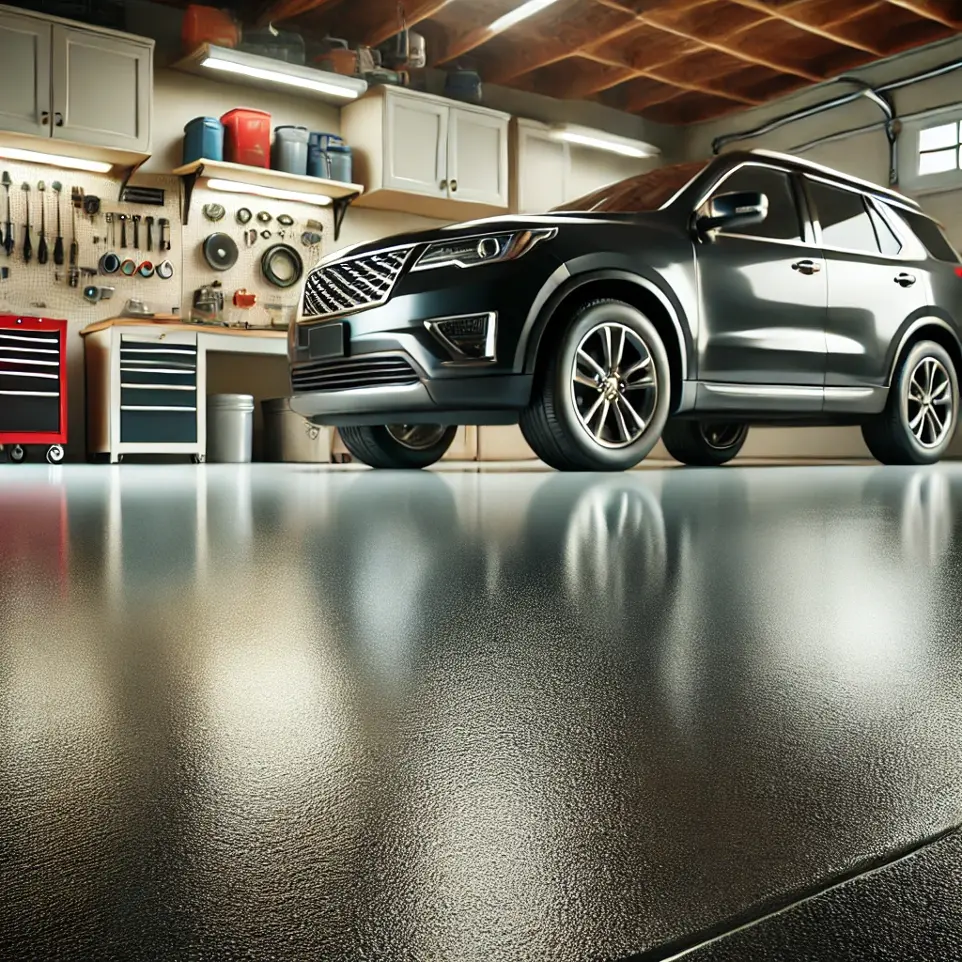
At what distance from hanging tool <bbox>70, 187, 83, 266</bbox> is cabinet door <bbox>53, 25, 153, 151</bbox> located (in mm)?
668

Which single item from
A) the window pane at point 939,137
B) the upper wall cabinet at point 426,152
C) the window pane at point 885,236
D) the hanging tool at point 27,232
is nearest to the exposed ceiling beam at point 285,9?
the upper wall cabinet at point 426,152

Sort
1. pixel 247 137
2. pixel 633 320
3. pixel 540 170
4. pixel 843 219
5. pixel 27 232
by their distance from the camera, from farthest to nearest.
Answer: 1. pixel 540 170
2. pixel 247 137
3. pixel 27 232
4. pixel 843 219
5. pixel 633 320

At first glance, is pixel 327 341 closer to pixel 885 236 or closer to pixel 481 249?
pixel 481 249

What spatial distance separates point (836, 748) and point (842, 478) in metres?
3.86

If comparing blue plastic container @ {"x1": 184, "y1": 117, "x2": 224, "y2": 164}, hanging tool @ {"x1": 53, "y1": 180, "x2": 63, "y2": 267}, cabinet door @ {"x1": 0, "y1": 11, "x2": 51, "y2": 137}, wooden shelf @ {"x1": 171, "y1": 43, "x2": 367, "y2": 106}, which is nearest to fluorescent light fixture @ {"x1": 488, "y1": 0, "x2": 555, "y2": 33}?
wooden shelf @ {"x1": 171, "y1": 43, "x2": 367, "y2": 106}

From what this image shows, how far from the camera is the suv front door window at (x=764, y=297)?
15.1 ft

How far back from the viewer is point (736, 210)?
4.48 m

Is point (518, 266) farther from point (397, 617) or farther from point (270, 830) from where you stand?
point (270, 830)

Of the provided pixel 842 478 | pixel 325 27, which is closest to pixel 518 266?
pixel 842 478

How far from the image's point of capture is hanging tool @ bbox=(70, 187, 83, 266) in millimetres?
8570

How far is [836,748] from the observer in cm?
62

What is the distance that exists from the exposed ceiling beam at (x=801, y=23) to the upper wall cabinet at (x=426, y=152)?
252 cm

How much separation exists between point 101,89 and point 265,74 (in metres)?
1.35

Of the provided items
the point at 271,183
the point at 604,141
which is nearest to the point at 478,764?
the point at 271,183
